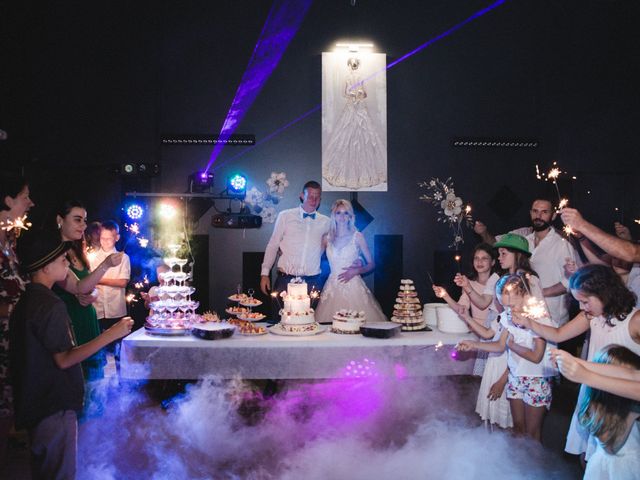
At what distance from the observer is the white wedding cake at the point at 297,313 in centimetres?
418

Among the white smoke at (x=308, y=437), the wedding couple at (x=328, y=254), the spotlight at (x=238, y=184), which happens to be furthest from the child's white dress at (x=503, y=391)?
the spotlight at (x=238, y=184)

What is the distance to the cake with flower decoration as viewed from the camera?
13.7 feet

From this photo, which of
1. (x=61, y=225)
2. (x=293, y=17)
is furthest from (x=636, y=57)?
(x=61, y=225)

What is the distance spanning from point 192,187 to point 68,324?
4340mm

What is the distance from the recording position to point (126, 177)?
658cm

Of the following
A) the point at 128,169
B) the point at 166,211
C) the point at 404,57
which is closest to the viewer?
→ the point at 128,169

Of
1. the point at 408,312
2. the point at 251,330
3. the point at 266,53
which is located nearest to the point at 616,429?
the point at 408,312

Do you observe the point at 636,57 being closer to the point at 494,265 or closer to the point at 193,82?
the point at 494,265

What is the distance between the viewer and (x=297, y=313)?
424 cm

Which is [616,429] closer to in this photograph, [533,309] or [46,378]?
[533,309]

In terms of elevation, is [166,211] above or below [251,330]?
above

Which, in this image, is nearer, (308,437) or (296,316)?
(308,437)

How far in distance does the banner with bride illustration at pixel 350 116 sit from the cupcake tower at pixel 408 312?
2.95 m

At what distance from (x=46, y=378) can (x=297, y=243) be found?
355 cm
